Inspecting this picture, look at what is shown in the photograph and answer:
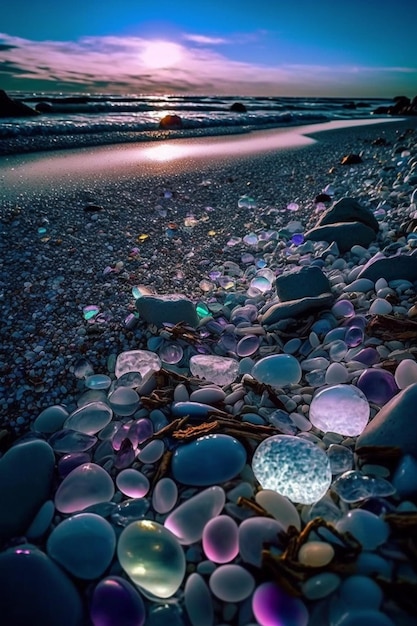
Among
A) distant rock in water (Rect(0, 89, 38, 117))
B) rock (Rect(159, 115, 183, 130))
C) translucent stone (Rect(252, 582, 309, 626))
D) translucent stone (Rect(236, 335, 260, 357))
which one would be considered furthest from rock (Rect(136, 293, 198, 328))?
distant rock in water (Rect(0, 89, 38, 117))

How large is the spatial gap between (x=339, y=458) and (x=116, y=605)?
0.68 meters

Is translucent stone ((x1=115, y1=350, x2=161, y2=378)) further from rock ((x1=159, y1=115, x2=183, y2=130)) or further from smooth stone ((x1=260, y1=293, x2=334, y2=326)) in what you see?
rock ((x1=159, y1=115, x2=183, y2=130))

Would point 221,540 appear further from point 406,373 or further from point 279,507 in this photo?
point 406,373

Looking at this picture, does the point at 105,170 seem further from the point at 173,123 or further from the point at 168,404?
the point at 173,123

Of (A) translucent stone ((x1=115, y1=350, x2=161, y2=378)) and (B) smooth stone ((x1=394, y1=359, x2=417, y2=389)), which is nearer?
(B) smooth stone ((x1=394, y1=359, x2=417, y2=389))

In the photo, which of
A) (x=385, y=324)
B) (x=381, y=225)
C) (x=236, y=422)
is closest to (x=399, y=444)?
(x=236, y=422)

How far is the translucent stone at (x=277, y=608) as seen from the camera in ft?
2.64

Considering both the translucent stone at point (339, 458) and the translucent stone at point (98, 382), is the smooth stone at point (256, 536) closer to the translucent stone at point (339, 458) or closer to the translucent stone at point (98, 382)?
the translucent stone at point (339, 458)

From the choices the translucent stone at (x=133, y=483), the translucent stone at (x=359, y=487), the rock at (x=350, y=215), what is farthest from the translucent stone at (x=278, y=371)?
the rock at (x=350, y=215)

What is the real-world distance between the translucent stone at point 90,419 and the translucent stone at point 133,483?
27 cm

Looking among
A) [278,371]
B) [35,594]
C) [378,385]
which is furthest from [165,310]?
[35,594]

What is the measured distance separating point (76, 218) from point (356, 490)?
280 cm

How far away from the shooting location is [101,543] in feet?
3.17

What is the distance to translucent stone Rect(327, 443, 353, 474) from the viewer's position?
1.11 m
